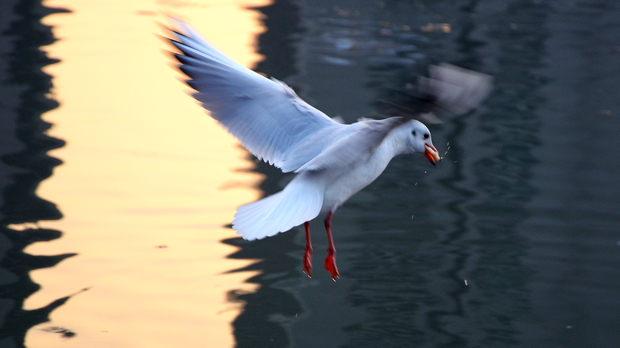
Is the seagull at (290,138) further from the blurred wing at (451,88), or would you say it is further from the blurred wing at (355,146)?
the blurred wing at (451,88)

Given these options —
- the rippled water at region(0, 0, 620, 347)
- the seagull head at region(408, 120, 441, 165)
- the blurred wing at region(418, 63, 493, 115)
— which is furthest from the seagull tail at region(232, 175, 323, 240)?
the blurred wing at region(418, 63, 493, 115)

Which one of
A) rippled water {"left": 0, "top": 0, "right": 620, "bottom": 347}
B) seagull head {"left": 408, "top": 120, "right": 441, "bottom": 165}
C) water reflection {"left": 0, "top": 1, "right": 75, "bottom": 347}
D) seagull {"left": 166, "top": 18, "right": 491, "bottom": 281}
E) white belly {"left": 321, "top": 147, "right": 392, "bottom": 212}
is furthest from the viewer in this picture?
rippled water {"left": 0, "top": 0, "right": 620, "bottom": 347}

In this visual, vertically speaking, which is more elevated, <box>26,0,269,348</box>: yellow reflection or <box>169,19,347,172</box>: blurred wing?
<box>169,19,347,172</box>: blurred wing

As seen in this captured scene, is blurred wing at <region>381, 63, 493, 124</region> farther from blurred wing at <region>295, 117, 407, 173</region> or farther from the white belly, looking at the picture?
the white belly

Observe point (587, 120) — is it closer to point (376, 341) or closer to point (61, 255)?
point (376, 341)

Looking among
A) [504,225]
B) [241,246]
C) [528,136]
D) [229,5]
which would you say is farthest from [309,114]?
[229,5]

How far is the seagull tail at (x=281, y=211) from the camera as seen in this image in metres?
3.38

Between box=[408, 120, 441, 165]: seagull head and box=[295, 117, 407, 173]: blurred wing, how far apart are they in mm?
296

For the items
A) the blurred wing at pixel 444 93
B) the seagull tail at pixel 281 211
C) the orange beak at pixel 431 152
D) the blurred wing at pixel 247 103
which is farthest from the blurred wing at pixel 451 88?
the blurred wing at pixel 247 103

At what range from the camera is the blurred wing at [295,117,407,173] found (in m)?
3.37

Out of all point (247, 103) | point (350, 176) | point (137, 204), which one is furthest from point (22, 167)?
point (350, 176)

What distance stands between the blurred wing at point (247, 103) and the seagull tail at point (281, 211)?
465 millimetres

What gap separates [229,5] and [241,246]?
8668 mm

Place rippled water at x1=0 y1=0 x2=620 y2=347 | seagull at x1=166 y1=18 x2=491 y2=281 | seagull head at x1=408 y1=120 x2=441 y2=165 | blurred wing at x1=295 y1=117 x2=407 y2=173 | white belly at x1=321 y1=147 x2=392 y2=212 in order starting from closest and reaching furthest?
blurred wing at x1=295 y1=117 x2=407 y2=173
seagull at x1=166 y1=18 x2=491 y2=281
white belly at x1=321 y1=147 x2=392 y2=212
seagull head at x1=408 y1=120 x2=441 y2=165
rippled water at x1=0 y1=0 x2=620 y2=347
